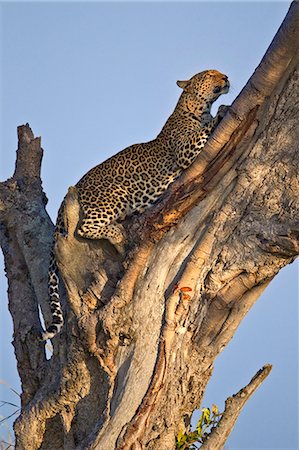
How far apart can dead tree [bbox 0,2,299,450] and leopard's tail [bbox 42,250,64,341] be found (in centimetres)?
14

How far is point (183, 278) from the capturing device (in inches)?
288

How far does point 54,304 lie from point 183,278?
4.99ft

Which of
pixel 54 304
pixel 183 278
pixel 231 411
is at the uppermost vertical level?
pixel 54 304

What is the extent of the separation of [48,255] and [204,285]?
2.14 m

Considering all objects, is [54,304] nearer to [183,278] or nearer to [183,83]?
[183,278]

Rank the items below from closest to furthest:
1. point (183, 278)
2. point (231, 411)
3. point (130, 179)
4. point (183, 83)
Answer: point (183, 278) < point (231, 411) < point (130, 179) < point (183, 83)

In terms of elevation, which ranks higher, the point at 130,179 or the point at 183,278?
the point at 130,179

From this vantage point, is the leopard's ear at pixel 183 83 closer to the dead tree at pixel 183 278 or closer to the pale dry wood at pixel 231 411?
the dead tree at pixel 183 278

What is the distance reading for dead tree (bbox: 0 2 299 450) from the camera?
23.4 feet

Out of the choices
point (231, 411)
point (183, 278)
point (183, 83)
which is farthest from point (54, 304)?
point (183, 83)

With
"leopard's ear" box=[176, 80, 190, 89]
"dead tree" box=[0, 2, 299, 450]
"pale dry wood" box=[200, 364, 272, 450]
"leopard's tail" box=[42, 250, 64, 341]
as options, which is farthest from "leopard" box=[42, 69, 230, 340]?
"pale dry wood" box=[200, 364, 272, 450]

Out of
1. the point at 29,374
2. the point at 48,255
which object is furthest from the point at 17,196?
the point at 29,374

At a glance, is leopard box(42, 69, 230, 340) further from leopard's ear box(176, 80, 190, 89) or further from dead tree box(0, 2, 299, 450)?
leopard's ear box(176, 80, 190, 89)

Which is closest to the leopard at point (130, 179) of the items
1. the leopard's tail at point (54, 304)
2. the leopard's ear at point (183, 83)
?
the leopard's tail at point (54, 304)
